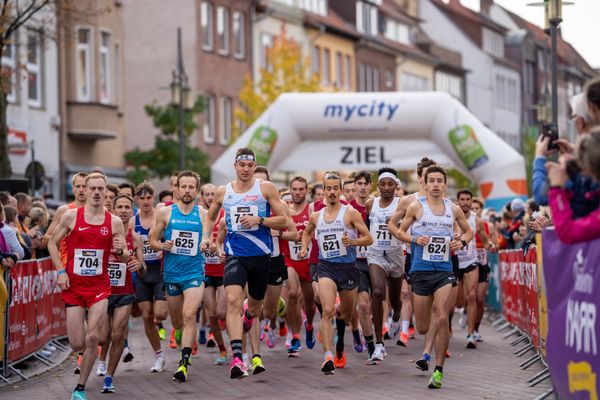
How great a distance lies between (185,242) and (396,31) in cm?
6819

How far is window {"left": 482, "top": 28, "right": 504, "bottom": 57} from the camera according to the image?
100069 millimetres

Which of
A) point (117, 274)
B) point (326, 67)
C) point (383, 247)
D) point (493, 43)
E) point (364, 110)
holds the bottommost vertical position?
point (117, 274)

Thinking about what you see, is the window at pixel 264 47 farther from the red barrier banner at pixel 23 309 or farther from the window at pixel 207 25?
the red barrier banner at pixel 23 309

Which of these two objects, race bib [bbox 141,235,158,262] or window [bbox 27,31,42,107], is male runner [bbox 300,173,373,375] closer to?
race bib [bbox 141,235,158,262]

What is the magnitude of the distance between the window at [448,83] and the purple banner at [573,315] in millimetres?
76993

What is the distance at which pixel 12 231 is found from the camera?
1510 cm

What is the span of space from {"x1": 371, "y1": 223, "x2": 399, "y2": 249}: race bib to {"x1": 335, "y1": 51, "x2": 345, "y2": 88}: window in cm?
5131

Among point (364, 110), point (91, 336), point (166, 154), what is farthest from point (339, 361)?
point (166, 154)

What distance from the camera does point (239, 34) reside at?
5903cm

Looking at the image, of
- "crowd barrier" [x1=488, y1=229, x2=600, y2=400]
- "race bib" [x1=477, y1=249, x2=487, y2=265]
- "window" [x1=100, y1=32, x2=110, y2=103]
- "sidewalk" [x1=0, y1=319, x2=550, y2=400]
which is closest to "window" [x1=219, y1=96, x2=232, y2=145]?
"window" [x1=100, y1=32, x2=110, y2=103]

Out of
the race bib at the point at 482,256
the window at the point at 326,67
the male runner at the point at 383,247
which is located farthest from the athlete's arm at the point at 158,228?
the window at the point at 326,67

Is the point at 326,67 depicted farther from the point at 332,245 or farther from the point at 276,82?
the point at 332,245

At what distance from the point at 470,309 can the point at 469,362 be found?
255 cm

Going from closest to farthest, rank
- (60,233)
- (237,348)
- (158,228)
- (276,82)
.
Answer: (60,233)
(237,348)
(158,228)
(276,82)
